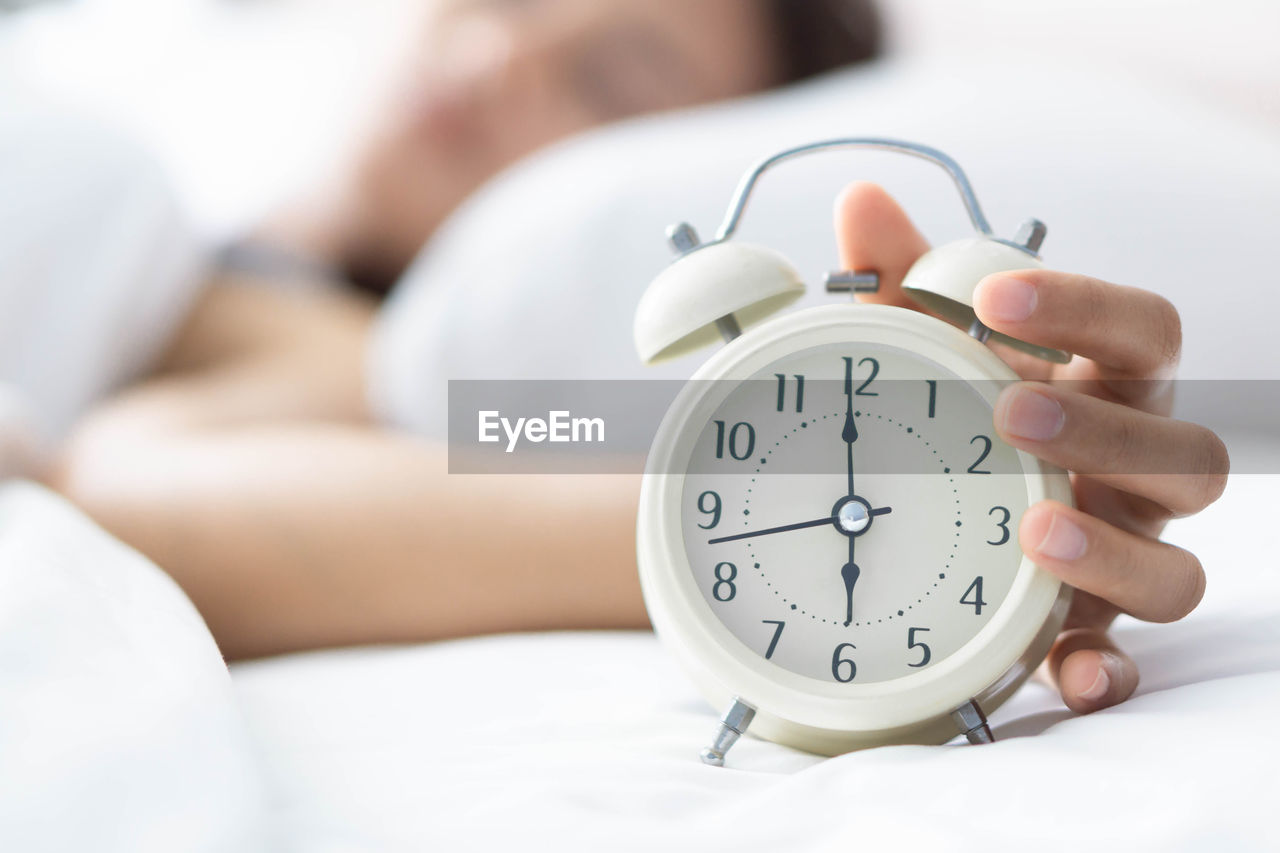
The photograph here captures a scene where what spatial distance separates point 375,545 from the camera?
0.89 metres

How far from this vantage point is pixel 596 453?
115 centimetres

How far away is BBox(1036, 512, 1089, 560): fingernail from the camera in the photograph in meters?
0.48

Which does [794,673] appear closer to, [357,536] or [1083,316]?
[1083,316]

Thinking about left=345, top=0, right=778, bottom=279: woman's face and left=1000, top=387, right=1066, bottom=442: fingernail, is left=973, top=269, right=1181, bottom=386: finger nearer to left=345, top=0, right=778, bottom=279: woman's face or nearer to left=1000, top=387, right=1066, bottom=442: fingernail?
left=1000, top=387, right=1066, bottom=442: fingernail

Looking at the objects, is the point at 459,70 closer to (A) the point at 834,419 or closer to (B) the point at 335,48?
(B) the point at 335,48

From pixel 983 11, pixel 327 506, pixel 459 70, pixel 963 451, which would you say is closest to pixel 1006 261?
pixel 963 451

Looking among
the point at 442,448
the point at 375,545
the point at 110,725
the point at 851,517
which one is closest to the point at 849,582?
the point at 851,517

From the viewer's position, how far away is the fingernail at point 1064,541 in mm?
484

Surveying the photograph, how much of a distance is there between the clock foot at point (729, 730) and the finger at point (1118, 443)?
0.63 feet

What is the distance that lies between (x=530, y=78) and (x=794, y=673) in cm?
162

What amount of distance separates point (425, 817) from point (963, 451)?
0.33 m

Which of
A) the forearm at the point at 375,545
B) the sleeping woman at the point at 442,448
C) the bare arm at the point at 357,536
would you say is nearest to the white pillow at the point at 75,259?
the sleeping woman at the point at 442,448

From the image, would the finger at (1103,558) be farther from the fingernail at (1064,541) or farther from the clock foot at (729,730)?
the clock foot at (729,730)

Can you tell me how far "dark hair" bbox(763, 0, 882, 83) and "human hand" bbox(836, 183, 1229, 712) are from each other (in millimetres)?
1640
